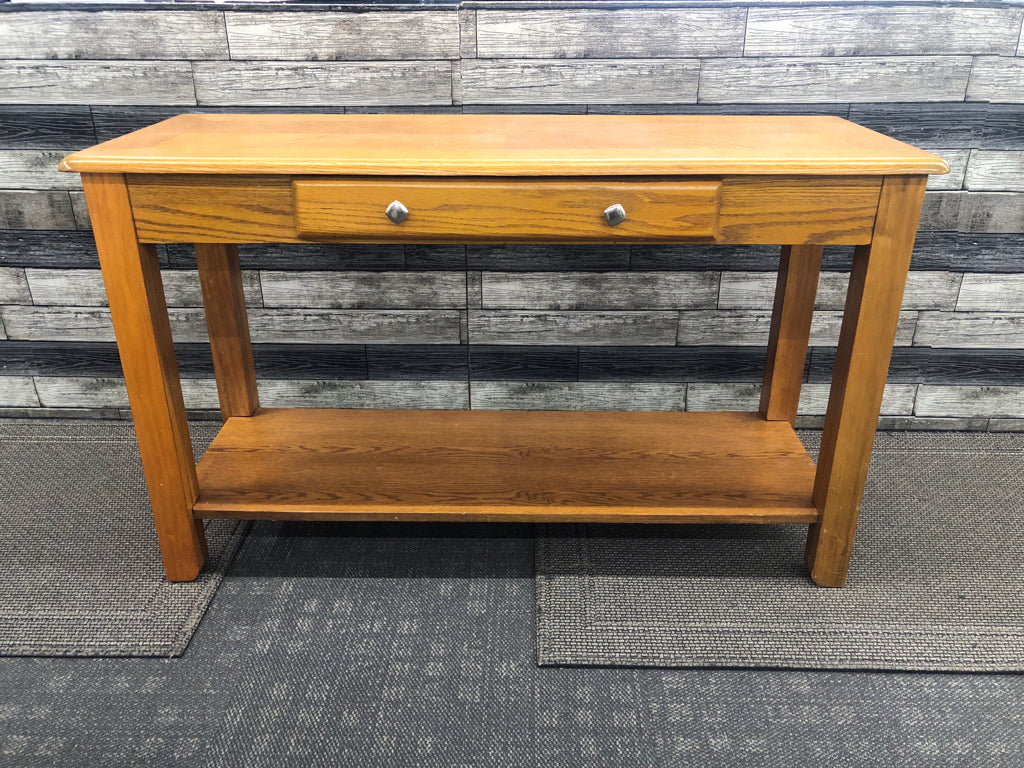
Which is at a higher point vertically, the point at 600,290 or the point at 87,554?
the point at 600,290

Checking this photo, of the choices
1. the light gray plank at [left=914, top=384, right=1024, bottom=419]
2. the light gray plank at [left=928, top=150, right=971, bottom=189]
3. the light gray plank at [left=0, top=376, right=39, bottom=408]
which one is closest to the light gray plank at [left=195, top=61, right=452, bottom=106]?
the light gray plank at [left=0, top=376, right=39, bottom=408]

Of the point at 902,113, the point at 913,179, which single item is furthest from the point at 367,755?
the point at 902,113

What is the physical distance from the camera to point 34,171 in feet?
Answer: 6.45

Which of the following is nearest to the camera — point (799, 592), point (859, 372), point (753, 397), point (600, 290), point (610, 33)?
point (859, 372)

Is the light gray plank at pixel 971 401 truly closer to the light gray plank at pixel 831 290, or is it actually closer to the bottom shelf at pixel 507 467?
the light gray plank at pixel 831 290

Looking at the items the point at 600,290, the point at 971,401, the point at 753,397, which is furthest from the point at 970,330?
the point at 600,290

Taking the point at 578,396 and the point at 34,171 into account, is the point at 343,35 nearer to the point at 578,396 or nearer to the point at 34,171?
the point at 34,171

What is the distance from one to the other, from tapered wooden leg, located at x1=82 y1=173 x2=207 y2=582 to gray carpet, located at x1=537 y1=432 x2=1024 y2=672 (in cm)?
76

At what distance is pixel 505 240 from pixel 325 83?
0.86 meters

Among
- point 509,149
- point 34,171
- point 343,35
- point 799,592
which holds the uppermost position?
point 343,35

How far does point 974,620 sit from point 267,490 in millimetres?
1464

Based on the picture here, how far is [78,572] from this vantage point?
1646 millimetres

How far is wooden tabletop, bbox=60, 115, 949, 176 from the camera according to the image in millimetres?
1261

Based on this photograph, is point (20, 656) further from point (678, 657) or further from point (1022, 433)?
point (1022, 433)
